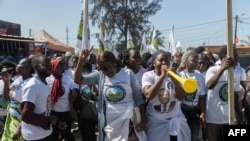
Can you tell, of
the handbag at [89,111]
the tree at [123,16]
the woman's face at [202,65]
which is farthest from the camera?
the tree at [123,16]

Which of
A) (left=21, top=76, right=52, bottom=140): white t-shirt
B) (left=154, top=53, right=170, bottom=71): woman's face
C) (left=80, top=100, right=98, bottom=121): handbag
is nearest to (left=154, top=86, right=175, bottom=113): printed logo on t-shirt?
(left=154, top=53, right=170, bottom=71): woman's face

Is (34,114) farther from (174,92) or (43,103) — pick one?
(174,92)

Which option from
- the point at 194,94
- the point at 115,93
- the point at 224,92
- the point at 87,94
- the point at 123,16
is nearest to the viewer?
the point at 115,93

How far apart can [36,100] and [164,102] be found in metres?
1.24

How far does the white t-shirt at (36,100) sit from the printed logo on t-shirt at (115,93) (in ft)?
1.96

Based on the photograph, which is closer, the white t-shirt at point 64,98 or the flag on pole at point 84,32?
the flag on pole at point 84,32

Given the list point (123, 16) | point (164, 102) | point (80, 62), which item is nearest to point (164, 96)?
point (164, 102)

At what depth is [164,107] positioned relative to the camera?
11.9 ft

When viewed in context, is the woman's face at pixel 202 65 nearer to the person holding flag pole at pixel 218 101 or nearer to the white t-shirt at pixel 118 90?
the person holding flag pole at pixel 218 101

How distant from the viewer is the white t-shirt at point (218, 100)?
3.93m

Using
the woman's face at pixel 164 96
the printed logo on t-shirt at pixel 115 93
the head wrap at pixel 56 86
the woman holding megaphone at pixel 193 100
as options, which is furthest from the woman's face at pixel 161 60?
the head wrap at pixel 56 86

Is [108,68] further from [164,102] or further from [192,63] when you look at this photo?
[192,63]

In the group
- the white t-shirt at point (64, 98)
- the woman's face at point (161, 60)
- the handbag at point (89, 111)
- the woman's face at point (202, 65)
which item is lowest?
the handbag at point (89, 111)

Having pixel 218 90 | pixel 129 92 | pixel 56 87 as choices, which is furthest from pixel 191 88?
pixel 56 87
